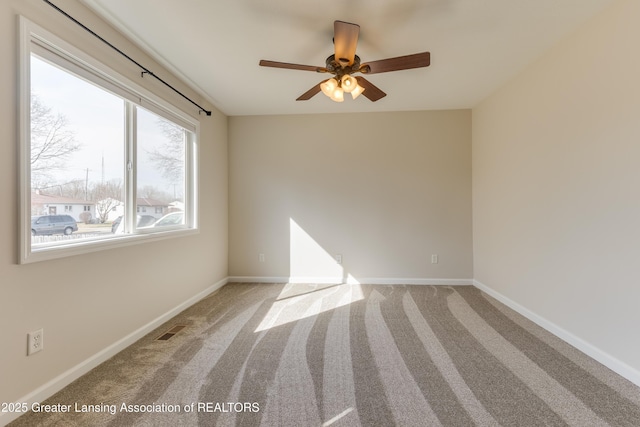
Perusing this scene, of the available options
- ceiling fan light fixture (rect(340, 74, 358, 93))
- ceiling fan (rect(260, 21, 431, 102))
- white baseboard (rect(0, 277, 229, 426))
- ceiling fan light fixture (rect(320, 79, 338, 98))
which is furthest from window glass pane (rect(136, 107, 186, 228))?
ceiling fan light fixture (rect(340, 74, 358, 93))

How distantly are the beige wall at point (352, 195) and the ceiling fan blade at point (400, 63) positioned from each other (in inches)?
73.9

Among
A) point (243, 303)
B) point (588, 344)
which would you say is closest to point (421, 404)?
point (588, 344)

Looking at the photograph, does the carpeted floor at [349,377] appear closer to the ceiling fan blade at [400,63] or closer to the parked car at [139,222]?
the parked car at [139,222]

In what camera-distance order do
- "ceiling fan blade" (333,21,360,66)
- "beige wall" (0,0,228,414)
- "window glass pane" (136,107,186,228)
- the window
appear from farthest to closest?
"window glass pane" (136,107,186,228)
"ceiling fan blade" (333,21,360,66)
the window
"beige wall" (0,0,228,414)

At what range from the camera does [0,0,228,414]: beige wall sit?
1.40 metres

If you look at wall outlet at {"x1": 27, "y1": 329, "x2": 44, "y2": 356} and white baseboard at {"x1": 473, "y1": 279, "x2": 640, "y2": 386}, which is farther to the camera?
white baseboard at {"x1": 473, "y1": 279, "x2": 640, "y2": 386}

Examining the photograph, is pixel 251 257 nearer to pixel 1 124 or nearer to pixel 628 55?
pixel 1 124

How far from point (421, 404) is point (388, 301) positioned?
1.68m

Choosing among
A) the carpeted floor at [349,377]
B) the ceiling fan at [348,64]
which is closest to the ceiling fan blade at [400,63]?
the ceiling fan at [348,64]

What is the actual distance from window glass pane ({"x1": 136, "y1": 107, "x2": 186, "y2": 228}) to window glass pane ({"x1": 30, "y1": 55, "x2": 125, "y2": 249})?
220mm

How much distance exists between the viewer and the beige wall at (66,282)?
1396 mm

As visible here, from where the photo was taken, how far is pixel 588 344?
6.61 ft

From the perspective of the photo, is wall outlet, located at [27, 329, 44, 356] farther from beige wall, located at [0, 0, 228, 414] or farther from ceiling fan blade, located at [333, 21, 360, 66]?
ceiling fan blade, located at [333, 21, 360, 66]

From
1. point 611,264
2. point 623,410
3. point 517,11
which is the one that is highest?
point 517,11
